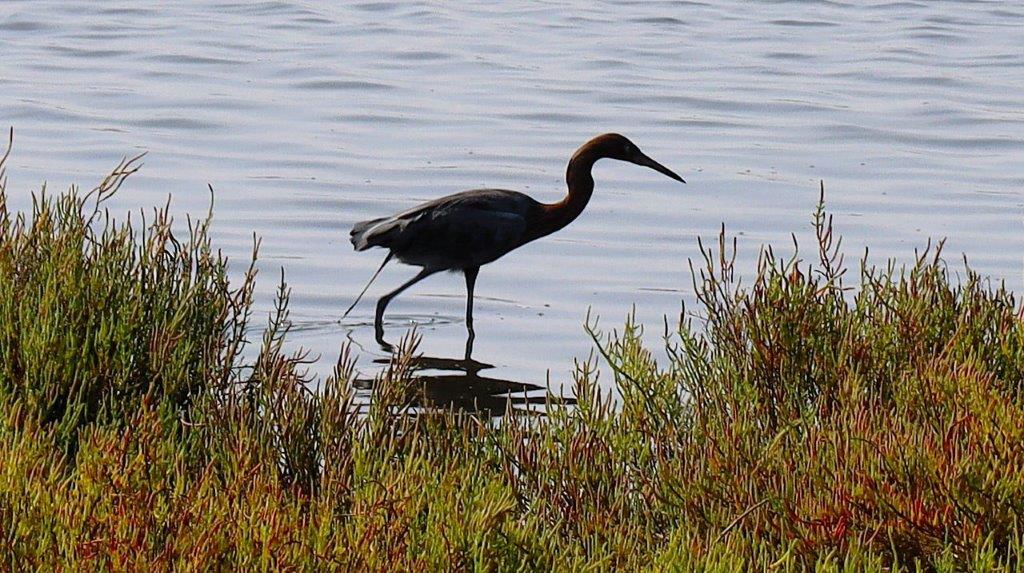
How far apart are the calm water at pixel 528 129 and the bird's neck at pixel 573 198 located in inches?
20.7

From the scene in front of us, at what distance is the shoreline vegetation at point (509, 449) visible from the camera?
14.3 feet

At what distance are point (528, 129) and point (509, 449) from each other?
37.3 ft

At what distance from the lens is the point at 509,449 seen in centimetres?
553

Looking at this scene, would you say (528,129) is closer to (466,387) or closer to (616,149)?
(616,149)

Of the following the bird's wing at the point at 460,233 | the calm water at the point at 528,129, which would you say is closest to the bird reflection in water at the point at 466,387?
the calm water at the point at 528,129

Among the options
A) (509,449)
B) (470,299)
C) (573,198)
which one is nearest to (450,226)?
(470,299)

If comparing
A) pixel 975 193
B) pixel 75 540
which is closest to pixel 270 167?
pixel 975 193

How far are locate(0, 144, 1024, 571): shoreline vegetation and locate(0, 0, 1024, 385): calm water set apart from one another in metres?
2.54

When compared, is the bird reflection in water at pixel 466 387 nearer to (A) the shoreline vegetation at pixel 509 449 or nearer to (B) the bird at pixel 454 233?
(B) the bird at pixel 454 233

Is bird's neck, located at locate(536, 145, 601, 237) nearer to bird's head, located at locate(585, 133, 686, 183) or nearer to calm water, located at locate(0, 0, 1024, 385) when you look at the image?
bird's head, located at locate(585, 133, 686, 183)

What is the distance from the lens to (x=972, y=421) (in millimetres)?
5223

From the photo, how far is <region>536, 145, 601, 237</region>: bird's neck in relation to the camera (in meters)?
10.3

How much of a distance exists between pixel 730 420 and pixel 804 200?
8102 mm

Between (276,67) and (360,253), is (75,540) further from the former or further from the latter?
(276,67)
